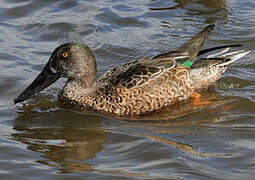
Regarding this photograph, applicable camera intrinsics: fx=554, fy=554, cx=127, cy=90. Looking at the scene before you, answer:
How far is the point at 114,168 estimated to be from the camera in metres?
5.47

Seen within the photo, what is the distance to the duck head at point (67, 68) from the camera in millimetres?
7176

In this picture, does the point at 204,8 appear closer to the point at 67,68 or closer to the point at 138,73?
the point at 138,73

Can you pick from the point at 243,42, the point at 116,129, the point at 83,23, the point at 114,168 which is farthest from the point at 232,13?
the point at 114,168

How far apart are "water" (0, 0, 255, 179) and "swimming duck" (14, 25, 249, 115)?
190 mm

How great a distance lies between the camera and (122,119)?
22.8ft

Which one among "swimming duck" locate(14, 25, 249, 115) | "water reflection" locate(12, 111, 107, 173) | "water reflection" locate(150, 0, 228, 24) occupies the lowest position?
"water reflection" locate(12, 111, 107, 173)

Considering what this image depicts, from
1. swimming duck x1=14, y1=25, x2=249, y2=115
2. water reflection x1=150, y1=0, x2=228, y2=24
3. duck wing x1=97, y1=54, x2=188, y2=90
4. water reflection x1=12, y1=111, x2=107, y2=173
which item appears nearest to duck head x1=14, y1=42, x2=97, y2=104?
swimming duck x1=14, y1=25, x2=249, y2=115

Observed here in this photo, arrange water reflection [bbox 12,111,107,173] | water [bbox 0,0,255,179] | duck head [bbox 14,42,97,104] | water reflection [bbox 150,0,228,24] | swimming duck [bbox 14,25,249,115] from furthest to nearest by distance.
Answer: water reflection [bbox 150,0,228,24]
duck head [bbox 14,42,97,104]
swimming duck [bbox 14,25,249,115]
water reflection [bbox 12,111,107,173]
water [bbox 0,0,255,179]

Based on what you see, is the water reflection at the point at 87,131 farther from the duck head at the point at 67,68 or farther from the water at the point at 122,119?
the duck head at the point at 67,68

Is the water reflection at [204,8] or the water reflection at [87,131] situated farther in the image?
the water reflection at [204,8]

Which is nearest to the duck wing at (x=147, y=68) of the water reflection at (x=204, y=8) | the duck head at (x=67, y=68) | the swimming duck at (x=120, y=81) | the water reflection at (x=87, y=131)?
the swimming duck at (x=120, y=81)

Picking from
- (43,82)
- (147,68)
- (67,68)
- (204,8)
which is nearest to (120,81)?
(147,68)

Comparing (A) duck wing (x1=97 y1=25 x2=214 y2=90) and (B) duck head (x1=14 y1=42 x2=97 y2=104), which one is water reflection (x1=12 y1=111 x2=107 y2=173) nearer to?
(B) duck head (x1=14 y1=42 x2=97 y2=104)

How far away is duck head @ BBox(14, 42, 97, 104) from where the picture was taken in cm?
718
